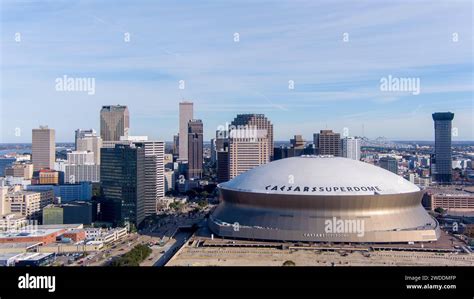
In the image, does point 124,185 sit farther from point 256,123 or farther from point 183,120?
point 183,120

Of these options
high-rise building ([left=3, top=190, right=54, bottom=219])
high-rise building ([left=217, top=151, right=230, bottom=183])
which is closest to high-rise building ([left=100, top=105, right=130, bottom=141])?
high-rise building ([left=217, top=151, right=230, bottom=183])

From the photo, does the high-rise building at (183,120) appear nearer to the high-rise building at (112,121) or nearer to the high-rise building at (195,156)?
the high-rise building at (112,121)

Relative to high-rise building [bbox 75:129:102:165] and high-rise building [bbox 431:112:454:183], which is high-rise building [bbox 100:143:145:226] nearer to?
high-rise building [bbox 75:129:102:165]

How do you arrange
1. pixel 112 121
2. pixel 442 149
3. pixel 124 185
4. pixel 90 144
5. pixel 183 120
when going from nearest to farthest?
pixel 124 185
pixel 442 149
pixel 90 144
pixel 112 121
pixel 183 120

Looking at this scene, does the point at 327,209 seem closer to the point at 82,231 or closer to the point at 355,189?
the point at 355,189

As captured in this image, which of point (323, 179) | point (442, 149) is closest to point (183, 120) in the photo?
point (442, 149)
